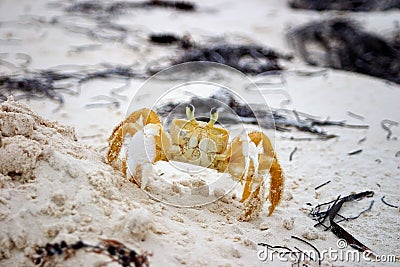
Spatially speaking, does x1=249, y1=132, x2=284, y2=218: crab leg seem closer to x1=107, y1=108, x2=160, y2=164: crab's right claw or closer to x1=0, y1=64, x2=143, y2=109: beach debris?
x1=107, y1=108, x2=160, y2=164: crab's right claw

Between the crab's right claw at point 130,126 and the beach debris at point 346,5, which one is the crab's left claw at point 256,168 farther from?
the beach debris at point 346,5

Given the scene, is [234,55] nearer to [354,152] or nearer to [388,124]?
[388,124]

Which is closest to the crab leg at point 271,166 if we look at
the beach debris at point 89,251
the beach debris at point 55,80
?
the beach debris at point 89,251

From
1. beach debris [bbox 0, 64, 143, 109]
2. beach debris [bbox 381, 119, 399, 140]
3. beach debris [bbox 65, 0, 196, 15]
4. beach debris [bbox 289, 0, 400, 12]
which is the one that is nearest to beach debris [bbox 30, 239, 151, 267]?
beach debris [bbox 0, 64, 143, 109]

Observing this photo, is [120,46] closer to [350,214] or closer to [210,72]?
[210,72]

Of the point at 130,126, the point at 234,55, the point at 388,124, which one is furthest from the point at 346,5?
the point at 130,126

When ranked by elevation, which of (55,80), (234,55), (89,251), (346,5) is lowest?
(55,80)
